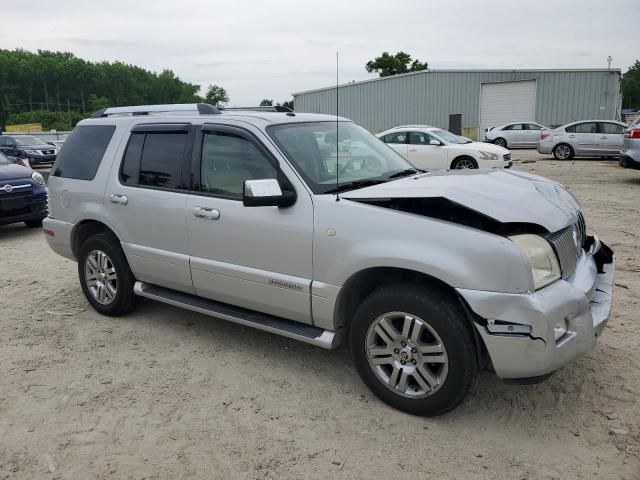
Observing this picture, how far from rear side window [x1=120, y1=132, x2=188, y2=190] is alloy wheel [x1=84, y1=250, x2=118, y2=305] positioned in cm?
80

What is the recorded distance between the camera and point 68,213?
5.06 metres

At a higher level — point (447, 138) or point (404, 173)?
point (447, 138)

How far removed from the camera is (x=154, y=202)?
4285mm

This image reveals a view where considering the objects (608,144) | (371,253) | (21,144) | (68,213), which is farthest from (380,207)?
(21,144)

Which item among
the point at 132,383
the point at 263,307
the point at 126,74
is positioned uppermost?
the point at 126,74

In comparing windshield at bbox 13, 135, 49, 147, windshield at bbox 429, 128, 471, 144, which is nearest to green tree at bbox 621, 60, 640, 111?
windshield at bbox 429, 128, 471, 144

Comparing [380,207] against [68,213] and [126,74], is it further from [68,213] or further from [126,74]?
[126,74]

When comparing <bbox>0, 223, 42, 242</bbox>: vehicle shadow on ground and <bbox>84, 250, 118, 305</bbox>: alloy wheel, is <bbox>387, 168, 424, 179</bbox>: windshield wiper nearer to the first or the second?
<bbox>84, 250, 118, 305</bbox>: alloy wheel

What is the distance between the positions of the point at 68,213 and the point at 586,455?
15.2 ft

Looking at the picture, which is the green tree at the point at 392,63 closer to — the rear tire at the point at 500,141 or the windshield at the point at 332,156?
the rear tire at the point at 500,141

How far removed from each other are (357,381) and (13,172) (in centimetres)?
778

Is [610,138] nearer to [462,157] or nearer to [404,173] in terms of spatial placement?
[462,157]

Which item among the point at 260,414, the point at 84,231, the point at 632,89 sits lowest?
the point at 260,414

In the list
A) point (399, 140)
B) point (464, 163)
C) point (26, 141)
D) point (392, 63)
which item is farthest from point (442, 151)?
point (392, 63)
